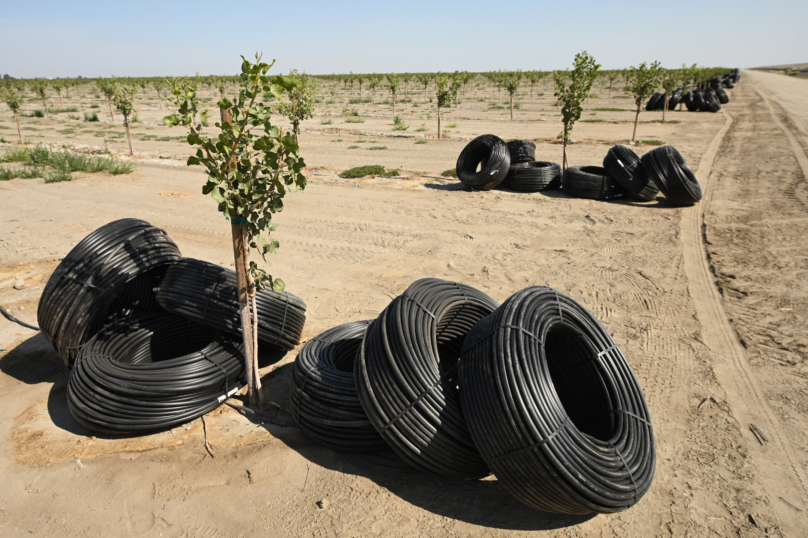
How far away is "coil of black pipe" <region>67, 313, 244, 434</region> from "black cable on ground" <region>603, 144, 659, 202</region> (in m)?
11.5

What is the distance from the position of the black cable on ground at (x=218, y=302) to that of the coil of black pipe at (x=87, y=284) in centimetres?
37

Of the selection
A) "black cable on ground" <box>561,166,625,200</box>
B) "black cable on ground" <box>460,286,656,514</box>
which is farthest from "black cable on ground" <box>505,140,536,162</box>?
"black cable on ground" <box>460,286,656,514</box>

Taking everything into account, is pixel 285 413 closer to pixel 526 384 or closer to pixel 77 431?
pixel 77 431

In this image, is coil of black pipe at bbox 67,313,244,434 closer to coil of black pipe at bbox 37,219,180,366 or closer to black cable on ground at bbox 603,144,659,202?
coil of black pipe at bbox 37,219,180,366

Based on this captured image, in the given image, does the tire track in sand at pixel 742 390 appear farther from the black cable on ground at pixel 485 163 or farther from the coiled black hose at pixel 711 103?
the coiled black hose at pixel 711 103

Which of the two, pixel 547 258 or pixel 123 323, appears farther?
pixel 547 258

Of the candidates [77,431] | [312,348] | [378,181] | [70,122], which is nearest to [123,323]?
[77,431]

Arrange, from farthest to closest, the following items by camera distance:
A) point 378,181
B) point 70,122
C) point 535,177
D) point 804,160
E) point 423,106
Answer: point 423,106, point 70,122, point 804,160, point 378,181, point 535,177

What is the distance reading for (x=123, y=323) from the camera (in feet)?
19.2

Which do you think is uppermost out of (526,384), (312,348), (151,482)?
(526,384)

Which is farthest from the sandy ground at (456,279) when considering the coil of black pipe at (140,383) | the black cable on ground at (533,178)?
the black cable on ground at (533,178)

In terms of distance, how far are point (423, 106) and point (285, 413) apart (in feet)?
147

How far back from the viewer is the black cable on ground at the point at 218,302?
5418mm

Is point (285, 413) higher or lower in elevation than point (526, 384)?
lower
